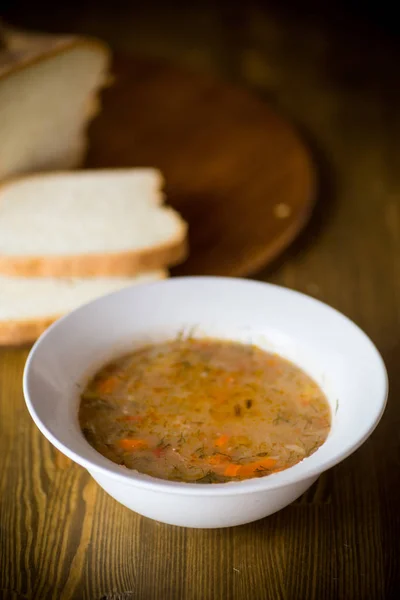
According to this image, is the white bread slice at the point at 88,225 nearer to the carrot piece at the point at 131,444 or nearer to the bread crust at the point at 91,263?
the bread crust at the point at 91,263

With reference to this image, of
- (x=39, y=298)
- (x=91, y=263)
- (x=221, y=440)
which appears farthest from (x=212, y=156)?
(x=221, y=440)

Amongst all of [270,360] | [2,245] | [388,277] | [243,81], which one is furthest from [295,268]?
[243,81]

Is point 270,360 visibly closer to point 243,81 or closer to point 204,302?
point 204,302

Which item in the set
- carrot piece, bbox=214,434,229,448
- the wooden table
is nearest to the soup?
carrot piece, bbox=214,434,229,448

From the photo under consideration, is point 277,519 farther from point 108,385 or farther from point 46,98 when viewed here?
point 46,98

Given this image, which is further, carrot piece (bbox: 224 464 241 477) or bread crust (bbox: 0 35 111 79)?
bread crust (bbox: 0 35 111 79)

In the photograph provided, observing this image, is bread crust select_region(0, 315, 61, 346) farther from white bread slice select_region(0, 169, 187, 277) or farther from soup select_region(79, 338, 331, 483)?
soup select_region(79, 338, 331, 483)
